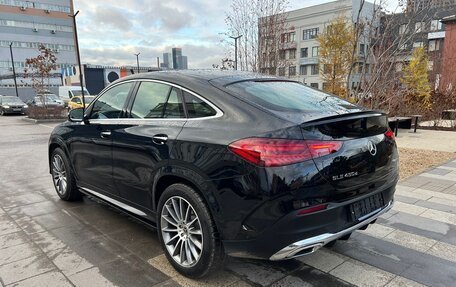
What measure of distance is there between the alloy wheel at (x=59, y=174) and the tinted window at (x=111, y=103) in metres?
1.18

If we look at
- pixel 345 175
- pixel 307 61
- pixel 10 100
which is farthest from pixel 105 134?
pixel 307 61

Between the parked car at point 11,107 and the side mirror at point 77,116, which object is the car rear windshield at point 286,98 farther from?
the parked car at point 11,107

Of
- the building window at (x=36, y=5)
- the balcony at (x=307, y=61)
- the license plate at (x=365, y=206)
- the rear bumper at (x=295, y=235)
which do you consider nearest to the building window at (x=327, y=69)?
the license plate at (x=365, y=206)

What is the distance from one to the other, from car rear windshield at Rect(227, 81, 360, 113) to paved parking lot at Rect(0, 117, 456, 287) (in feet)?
4.63

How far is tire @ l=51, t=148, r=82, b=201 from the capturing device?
15.4ft

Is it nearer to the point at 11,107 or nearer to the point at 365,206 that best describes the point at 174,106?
the point at 365,206

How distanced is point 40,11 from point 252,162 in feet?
284

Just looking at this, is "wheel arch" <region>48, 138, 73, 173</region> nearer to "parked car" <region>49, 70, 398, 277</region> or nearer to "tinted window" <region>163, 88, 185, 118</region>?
"parked car" <region>49, 70, 398, 277</region>

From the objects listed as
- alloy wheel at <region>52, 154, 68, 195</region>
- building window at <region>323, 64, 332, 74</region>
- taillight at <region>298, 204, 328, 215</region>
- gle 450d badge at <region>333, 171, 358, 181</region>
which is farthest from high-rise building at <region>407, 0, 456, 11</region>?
building window at <region>323, 64, 332, 74</region>

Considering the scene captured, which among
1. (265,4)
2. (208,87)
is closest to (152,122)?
(208,87)

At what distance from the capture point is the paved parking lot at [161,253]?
2900mm

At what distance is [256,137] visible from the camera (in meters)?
2.37

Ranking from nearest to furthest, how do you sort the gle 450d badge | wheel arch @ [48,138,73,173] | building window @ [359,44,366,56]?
the gle 450d badge, wheel arch @ [48,138,73,173], building window @ [359,44,366,56]

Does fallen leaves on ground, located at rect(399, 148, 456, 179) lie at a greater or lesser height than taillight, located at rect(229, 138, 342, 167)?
lesser
